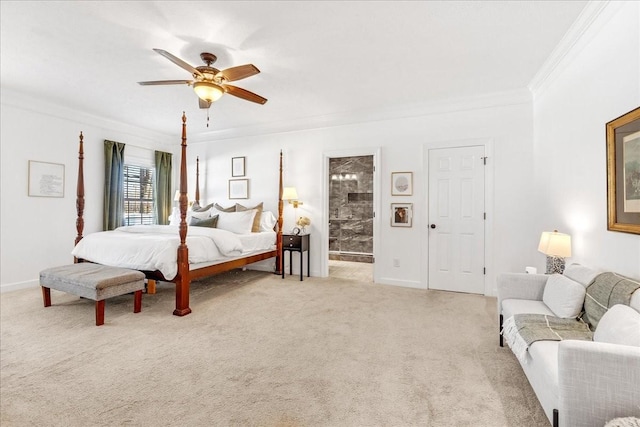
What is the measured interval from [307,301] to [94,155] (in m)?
4.29

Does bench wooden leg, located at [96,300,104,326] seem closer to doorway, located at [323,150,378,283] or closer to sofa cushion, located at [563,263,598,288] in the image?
sofa cushion, located at [563,263,598,288]

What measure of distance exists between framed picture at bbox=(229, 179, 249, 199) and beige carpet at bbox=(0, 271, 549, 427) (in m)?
2.51

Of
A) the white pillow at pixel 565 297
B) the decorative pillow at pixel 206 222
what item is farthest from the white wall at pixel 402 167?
the white pillow at pixel 565 297

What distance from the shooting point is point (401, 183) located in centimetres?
447

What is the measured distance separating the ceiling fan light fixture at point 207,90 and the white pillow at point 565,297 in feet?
10.8

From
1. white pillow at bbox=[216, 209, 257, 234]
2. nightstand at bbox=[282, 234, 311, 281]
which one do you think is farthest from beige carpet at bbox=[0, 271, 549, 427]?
white pillow at bbox=[216, 209, 257, 234]

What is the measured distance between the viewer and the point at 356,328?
2.87 m

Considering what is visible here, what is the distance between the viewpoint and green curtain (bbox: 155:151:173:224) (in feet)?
19.6

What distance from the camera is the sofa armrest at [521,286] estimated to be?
2.44 meters

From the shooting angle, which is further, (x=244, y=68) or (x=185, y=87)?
(x=185, y=87)

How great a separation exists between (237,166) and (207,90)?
9.44ft

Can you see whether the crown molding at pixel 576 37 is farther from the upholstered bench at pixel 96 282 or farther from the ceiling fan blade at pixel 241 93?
the upholstered bench at pixel 96 282

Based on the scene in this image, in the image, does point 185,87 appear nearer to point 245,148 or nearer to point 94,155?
point 245,148

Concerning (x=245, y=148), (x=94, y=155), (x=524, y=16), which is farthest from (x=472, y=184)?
(x=94, y=155)
